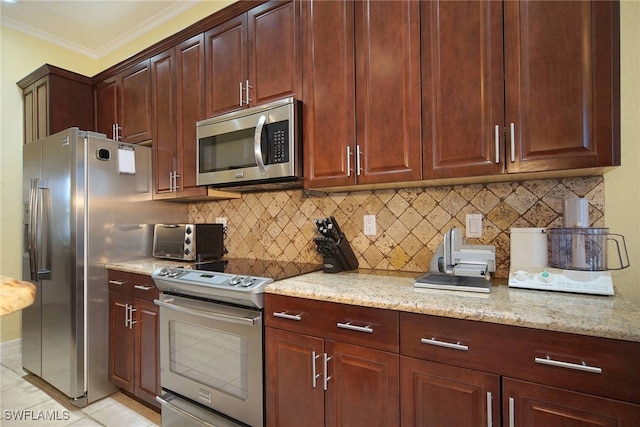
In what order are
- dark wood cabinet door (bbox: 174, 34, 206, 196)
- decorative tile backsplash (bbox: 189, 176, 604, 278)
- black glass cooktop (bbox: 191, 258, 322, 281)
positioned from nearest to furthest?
decorative tile backsplash (bbox: 189, 176, 604, 278) < black glass cooktop (bbox: 191, 258, 322, 281) < dark wood cabinet door (bbox: 174, 34, 206, 196)

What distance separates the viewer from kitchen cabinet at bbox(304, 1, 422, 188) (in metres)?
1.58

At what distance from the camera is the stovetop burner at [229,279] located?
159cm

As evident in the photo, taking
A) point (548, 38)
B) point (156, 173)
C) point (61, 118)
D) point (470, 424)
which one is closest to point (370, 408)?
point (470, 424)

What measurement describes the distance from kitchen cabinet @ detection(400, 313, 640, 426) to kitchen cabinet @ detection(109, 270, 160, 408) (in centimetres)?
166

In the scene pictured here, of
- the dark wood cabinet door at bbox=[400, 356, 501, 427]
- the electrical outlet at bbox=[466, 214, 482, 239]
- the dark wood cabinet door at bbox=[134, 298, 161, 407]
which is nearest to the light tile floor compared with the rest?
the dark wood cabinet door at bbox=[134, 298, 161, 407]

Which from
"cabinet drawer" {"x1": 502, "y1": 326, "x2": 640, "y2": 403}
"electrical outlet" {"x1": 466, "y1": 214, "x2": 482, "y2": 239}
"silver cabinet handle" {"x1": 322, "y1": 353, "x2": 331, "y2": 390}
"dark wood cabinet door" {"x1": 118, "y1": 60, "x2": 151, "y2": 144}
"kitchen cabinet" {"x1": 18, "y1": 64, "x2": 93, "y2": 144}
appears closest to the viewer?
"cabinet drawer" {"x1": 502, "y1": 326, "x2": 640, "y2": 403}

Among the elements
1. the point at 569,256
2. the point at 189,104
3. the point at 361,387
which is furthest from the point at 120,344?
the point at 569,256

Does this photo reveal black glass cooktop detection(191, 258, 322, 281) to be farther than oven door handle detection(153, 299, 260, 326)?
Yes

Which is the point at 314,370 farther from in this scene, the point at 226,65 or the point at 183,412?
the point at 226,65

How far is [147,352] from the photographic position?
7.05 feet

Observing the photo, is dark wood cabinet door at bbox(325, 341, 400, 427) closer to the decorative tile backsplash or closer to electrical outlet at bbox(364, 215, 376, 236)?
the decorative tile backsplash

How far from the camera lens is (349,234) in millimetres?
2082

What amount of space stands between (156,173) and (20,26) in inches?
84.3

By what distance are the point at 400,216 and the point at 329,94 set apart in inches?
31.0
